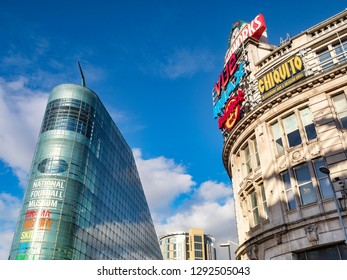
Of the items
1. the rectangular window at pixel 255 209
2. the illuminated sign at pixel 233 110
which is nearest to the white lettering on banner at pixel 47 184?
the illuminated sign at pixel 233 110

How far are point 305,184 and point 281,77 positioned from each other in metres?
8.66

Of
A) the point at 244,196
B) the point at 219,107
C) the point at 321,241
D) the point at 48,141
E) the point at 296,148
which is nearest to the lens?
the point at 321,241

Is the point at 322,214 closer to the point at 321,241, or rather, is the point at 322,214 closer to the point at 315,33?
the point at 321,241

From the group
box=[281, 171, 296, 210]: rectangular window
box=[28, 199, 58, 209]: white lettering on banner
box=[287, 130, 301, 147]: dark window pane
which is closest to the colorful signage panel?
box=[287, 130, 301, 147]: dark window pane

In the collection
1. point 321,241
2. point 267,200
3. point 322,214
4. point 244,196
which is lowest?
point 321,241

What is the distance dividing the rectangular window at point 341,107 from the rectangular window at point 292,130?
2.73m

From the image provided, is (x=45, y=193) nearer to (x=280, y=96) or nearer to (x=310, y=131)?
(x=280, y=96)

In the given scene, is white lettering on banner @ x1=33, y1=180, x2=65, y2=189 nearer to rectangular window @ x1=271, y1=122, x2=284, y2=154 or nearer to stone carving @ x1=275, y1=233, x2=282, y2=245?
rectangular window @ x1=271, y1=122, x2=284, y2=154

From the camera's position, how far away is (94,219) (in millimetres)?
58375

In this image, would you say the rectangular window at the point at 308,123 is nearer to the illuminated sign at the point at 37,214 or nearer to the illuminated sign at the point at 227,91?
the illuminated sign at the point at 227,91
